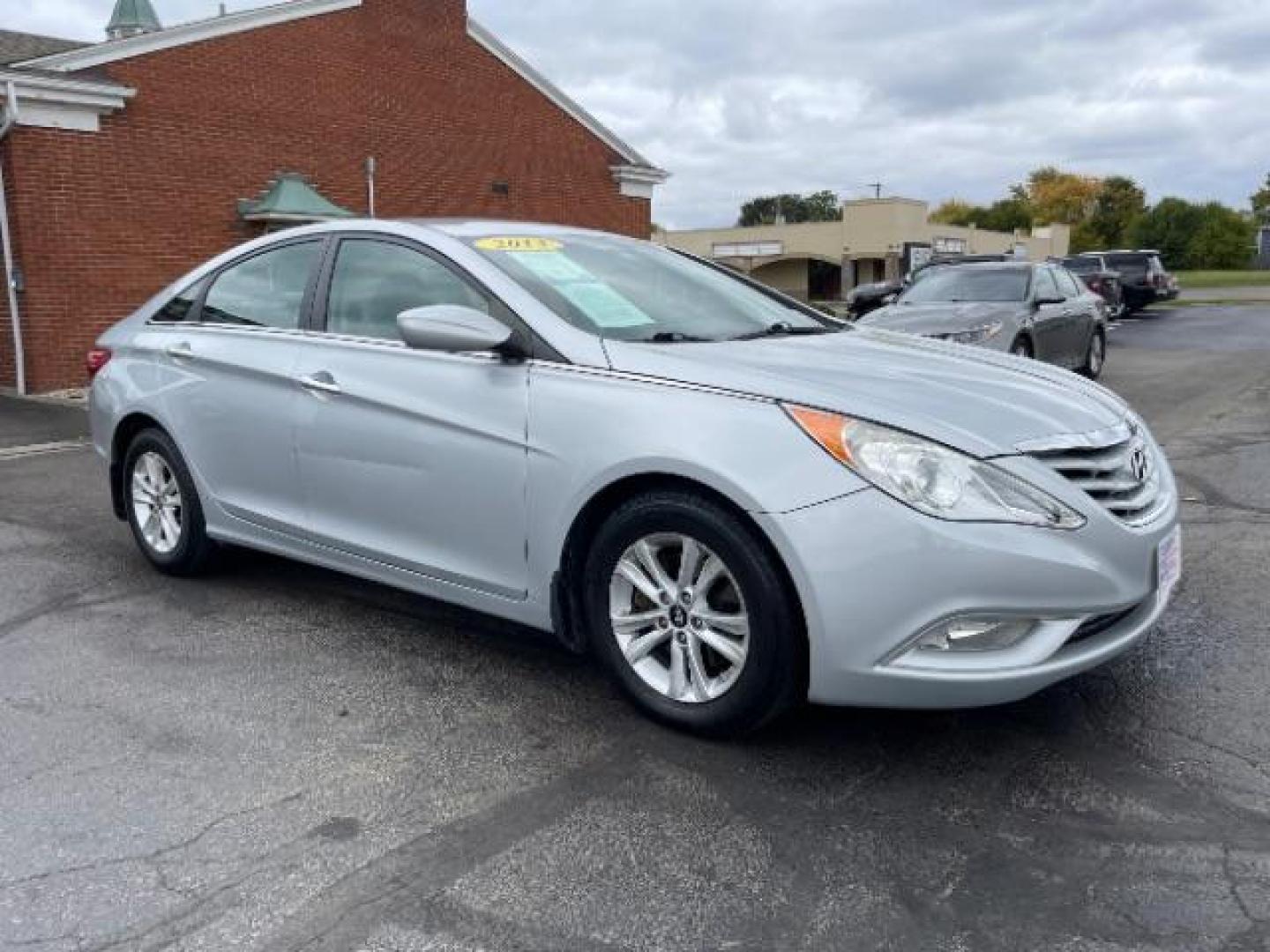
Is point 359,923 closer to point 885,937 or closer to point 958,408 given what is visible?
point 885,937

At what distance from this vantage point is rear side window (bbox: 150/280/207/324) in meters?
5.18

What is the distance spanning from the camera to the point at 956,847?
2820 mm

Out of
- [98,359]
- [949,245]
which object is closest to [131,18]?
[98,359]

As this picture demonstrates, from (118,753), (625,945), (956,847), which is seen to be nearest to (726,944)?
(625,945)

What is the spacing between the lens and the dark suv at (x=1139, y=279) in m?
28.1

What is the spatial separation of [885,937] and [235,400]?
11.1ft

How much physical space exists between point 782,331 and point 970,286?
8466 mm

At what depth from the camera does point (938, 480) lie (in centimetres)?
302

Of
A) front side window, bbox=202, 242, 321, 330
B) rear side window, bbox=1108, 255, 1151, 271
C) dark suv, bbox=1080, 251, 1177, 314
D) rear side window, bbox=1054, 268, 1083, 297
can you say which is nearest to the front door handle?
front side window, bbox=202, 242, 321, 330

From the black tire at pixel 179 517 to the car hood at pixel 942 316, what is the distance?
691 centimetres

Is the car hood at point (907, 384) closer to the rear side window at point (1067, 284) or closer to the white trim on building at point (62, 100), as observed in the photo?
the rear side window at point (1067, 284)

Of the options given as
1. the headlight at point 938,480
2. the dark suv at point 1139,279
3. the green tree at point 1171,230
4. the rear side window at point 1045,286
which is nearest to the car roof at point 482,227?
the headlight at point 938,480

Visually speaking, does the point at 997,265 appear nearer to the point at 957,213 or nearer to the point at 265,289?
the point at 265,289

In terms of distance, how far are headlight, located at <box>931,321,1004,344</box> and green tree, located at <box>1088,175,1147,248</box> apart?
87950 millimetres
